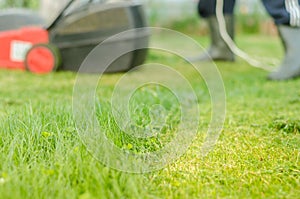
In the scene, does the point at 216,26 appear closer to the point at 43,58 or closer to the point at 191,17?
the point at 43,58

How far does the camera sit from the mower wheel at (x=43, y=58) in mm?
3752

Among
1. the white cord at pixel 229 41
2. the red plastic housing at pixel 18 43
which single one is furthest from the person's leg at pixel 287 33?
the red plastic housing at pixel 18 43

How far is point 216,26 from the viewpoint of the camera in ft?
14.2

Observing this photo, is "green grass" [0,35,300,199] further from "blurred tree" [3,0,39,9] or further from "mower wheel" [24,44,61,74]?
"blurred tree" [3,0,39,9]

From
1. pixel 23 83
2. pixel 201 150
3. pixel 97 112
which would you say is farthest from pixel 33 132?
pixel 23 83

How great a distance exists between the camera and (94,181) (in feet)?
4.52

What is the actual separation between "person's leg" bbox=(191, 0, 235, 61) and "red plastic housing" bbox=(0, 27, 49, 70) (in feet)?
4.04

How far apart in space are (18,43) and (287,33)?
6.23ft

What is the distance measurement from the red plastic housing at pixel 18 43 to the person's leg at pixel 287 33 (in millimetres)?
1598

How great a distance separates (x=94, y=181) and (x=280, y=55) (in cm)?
443

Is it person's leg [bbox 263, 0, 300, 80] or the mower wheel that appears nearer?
person's leg [bbox 263, 0, 300, 80]

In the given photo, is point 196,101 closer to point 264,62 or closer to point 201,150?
point 201,150

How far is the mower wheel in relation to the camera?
3.75 m

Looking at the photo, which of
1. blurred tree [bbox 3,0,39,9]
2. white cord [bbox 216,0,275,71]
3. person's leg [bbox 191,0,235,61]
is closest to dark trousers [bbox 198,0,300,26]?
white cord [bbox 216,0,275,71]
